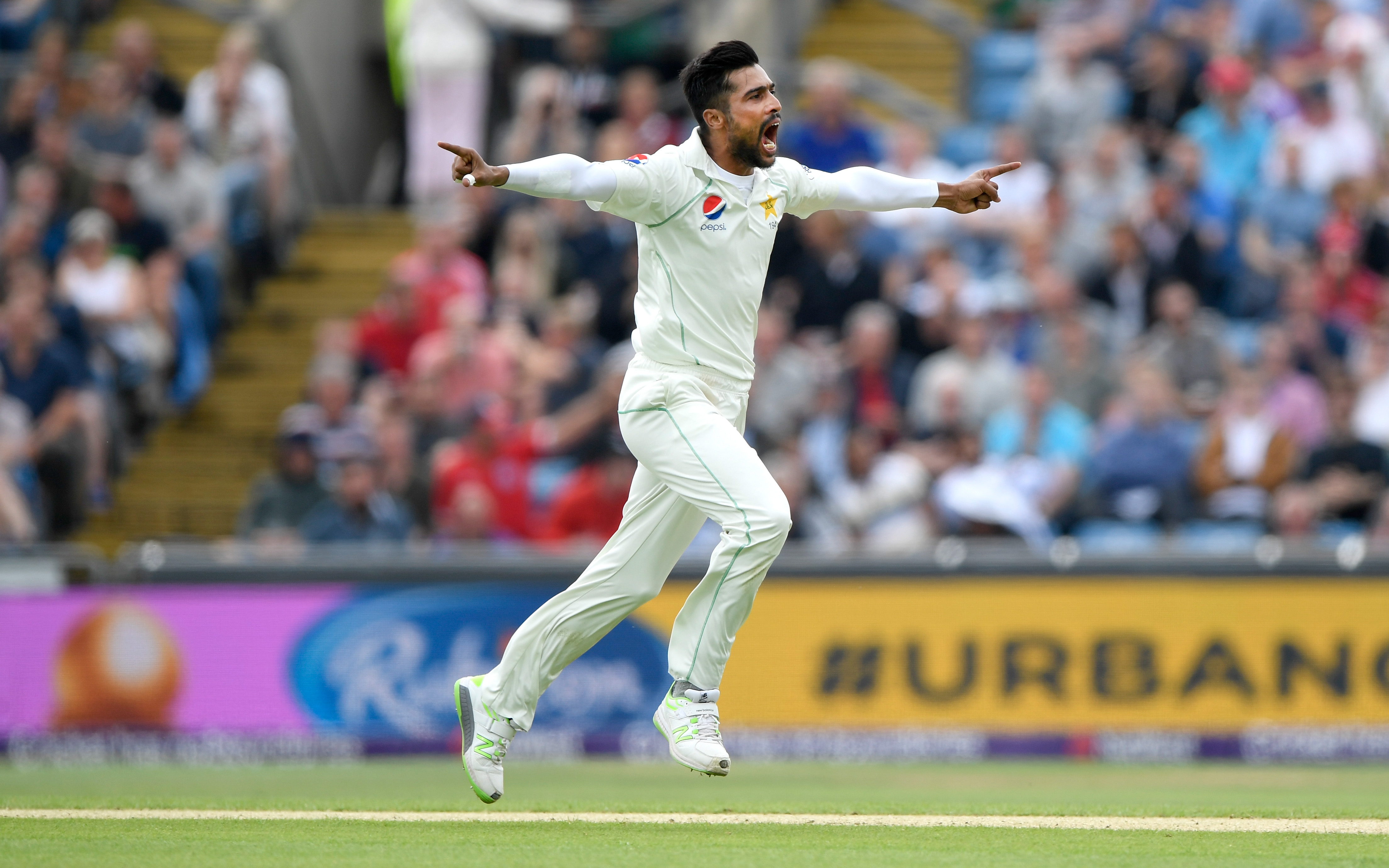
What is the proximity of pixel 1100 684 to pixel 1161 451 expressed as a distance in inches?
72.2

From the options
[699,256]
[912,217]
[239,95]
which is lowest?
[699,256]

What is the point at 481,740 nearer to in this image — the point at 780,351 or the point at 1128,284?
the point at 780,351

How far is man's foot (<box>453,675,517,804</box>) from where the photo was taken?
23.8 feet

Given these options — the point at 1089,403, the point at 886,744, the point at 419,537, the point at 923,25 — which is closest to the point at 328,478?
the point at 419,537

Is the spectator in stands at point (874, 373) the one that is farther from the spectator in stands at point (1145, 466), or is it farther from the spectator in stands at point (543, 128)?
the spectator in stands at point (543, 128)

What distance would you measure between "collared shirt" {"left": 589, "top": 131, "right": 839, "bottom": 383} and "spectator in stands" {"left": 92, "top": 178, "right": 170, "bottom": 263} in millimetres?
8706

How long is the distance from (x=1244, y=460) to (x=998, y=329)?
6.83 ft

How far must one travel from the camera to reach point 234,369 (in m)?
15.5

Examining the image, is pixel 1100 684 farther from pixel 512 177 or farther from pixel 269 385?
pixel 269 385

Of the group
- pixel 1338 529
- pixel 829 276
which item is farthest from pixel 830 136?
pixel 1338 529

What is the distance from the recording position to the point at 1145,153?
46.9 feet

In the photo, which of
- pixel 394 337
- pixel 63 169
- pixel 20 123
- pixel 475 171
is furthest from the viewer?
pixel 20 123

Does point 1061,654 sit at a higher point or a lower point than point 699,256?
lower

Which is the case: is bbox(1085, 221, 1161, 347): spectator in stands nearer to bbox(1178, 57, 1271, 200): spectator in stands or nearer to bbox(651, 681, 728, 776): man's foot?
bbox(1178, 57, 1271, 200): spectator in stands
